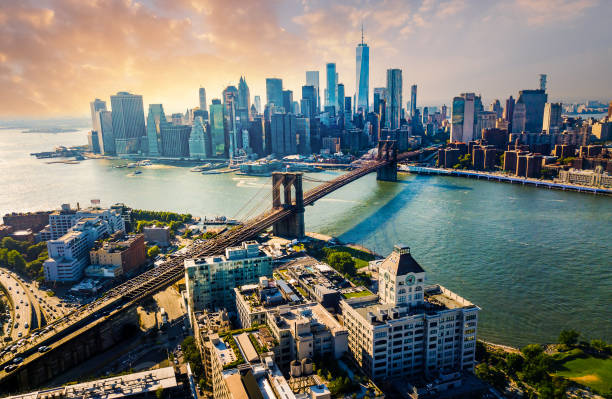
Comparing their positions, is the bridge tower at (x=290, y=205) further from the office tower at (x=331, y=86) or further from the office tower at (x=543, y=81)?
the office tower at (x=331, y=86)

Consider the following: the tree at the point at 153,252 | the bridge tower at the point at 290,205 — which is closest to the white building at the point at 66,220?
the tree at the point at 153,252

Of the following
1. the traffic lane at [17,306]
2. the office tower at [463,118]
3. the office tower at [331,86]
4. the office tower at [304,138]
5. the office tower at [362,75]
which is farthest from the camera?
the office tower at [331,86]

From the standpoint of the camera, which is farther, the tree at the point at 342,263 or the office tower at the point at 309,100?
the office tower at the point at 309,100

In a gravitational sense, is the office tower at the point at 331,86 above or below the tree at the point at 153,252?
above

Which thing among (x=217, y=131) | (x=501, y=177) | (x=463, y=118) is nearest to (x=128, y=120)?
(x=217, y=131)

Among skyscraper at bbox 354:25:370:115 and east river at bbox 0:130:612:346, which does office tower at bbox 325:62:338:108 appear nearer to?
skyscraper at bbox 354:25:370:115

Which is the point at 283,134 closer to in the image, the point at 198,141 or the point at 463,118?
the point at 198,141

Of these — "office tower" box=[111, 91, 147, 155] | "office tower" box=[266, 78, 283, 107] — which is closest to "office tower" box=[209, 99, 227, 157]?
"office tower" box=[111, 91, 147, 155]
